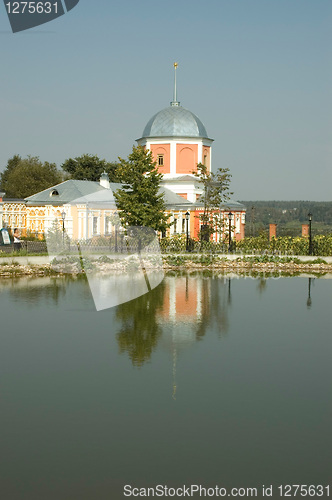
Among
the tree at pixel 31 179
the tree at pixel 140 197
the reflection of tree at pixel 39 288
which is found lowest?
the reflection of tree at pixel 39 288

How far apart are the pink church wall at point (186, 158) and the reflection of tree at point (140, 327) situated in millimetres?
24420

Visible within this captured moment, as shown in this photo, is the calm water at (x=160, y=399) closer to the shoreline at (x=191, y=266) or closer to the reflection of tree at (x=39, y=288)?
the reflection of tree at (x=39, y=288)

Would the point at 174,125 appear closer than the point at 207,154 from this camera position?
Yes

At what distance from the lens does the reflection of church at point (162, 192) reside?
3644cm

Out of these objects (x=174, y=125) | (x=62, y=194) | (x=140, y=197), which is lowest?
(x=140, y=197)

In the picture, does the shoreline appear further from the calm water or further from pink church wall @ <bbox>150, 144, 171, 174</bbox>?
pink church wall @ <bbox>150, 144, 171, 174</bbox>

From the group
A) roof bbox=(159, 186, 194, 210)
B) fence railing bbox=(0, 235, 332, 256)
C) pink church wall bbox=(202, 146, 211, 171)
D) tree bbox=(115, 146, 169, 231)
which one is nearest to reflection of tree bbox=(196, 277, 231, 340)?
tree bbox=(115, 146, 169, 231)

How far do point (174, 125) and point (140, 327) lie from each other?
30230mm

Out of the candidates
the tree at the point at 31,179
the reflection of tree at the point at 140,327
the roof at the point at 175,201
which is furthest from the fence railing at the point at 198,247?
the tree at the point at 31,179

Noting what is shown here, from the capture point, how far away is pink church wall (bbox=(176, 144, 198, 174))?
41812mm

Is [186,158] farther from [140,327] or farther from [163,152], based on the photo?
[140,327]

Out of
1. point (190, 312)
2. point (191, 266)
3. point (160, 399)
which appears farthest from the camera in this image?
point (191, 266)

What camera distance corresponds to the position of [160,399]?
854cm

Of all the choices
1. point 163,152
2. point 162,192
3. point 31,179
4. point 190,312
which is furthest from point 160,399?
point 31,179
